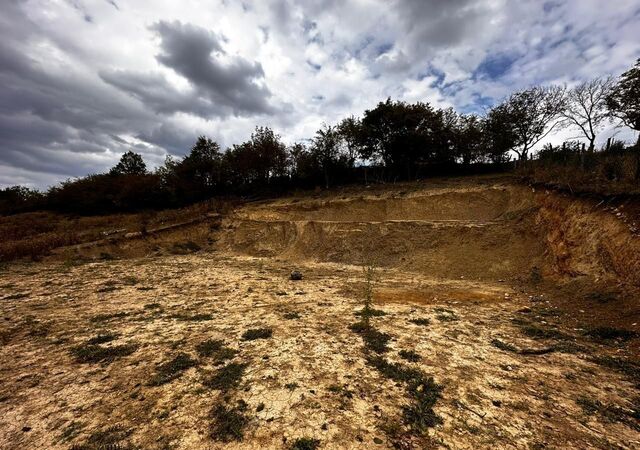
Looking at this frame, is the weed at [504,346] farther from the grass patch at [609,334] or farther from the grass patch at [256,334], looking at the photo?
the grass patch at [256,334]

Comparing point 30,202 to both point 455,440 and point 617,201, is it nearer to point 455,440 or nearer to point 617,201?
point 455,440

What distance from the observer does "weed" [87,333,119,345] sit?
616 centimetres

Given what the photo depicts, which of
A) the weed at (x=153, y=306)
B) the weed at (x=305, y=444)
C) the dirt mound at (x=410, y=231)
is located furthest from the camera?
the dirt mound at (x=410, y=231)

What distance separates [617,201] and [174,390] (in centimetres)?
1457

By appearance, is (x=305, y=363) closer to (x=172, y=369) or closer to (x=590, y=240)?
(x=172, y=369)

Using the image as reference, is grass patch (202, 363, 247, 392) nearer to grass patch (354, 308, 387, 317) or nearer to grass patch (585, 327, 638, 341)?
grass patch (354, 308, 387, 317)

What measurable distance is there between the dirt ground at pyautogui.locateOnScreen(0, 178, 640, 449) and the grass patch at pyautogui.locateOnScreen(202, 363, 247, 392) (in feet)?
0.11

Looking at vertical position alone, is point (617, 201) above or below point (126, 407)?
above

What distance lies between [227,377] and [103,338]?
356cm

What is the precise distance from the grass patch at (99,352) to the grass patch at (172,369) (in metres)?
1.10

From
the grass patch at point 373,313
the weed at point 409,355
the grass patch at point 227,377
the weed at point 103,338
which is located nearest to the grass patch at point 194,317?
the weed at point 103,338

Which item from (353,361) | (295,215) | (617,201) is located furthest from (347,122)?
(353,361)

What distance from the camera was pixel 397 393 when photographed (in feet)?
14.8

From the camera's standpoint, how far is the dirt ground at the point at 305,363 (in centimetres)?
376
